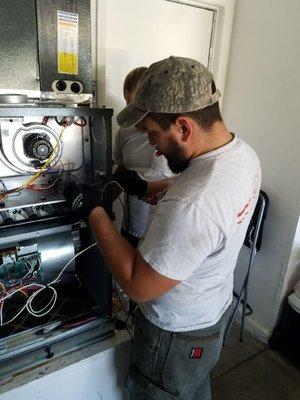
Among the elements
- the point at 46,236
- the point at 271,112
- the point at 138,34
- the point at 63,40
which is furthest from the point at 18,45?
the point at 271,112

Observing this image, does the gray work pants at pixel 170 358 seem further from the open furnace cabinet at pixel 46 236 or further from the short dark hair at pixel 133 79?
the short dark hair at pixel 133 79

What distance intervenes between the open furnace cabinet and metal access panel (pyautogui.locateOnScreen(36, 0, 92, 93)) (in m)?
0.14

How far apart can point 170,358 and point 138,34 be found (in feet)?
5.20

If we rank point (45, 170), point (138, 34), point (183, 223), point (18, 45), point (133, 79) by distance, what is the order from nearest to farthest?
point (183, 223)
point (18, 45)
point (45, 170)
point (133, 79)
point (138, 34)

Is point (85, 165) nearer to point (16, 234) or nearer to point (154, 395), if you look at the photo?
point (16, 234)

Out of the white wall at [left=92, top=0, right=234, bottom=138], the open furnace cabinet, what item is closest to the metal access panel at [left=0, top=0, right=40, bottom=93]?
the open furnace cabinet

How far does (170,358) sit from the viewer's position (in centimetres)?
94

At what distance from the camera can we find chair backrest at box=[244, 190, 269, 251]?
172 cm

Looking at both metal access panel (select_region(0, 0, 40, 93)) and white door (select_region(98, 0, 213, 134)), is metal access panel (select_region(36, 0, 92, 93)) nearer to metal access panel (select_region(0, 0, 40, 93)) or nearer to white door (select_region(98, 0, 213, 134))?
metal access panel (select_region(0, 0, 40, 93))

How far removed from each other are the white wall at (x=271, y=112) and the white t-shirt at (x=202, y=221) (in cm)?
96

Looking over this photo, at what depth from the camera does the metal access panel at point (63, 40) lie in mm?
935

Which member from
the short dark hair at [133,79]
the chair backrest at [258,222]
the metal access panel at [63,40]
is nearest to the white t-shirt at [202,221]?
the metal access panel at [63,40]

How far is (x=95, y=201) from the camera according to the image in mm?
958

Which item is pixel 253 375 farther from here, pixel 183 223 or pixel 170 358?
pixel 183 223
